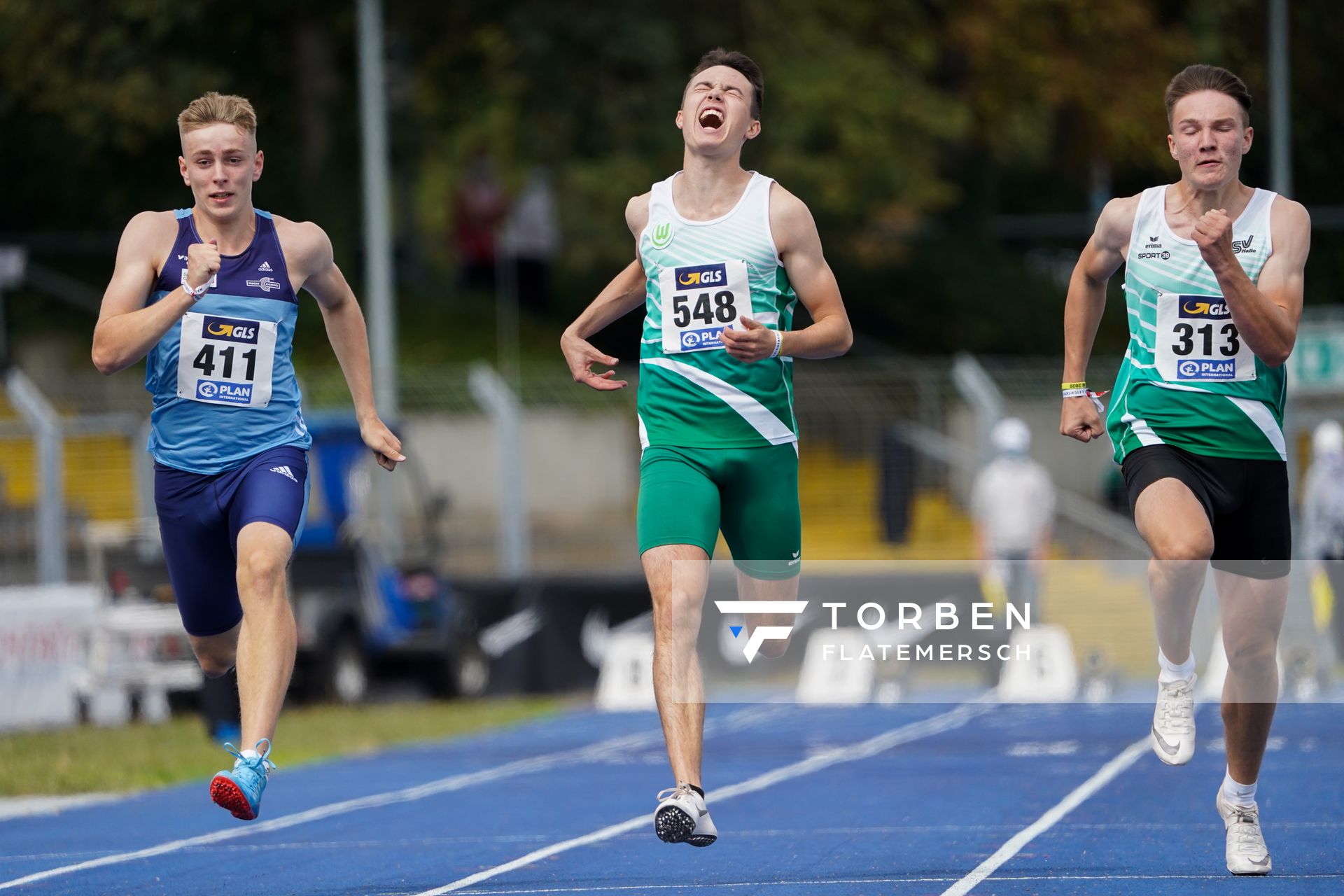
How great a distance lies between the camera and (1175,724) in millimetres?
7516

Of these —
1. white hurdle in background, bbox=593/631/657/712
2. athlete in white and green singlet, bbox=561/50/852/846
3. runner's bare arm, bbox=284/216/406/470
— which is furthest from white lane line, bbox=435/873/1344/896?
white hurdle in background, bbox=593/631/657/712

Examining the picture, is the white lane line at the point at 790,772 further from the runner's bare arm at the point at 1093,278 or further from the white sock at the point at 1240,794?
the runner's bare arm at the point at 1093,278

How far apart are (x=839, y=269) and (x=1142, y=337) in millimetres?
25341

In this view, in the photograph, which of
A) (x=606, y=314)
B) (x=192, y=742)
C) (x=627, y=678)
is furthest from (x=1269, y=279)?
(x=627, y=678)

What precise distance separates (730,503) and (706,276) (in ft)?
2.74

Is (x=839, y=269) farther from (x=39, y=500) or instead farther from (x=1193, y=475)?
(x=1193, y=475)

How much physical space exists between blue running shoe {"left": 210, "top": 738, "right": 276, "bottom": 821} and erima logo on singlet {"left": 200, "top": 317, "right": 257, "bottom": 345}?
1.50 meters

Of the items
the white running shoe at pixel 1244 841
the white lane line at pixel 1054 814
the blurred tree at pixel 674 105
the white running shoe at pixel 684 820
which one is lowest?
the white lane line at pixel 1054 814

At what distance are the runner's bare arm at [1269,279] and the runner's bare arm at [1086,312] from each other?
55 cm

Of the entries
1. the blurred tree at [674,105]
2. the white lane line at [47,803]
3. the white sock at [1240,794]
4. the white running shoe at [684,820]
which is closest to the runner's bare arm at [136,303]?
the white running shoe at [684,820]

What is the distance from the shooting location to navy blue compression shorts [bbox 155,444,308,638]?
7953 millimetres

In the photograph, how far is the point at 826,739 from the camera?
48.2 ft

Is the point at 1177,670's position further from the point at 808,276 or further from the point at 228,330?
the point at 228,330

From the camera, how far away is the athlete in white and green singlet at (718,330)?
7551 millimetres
